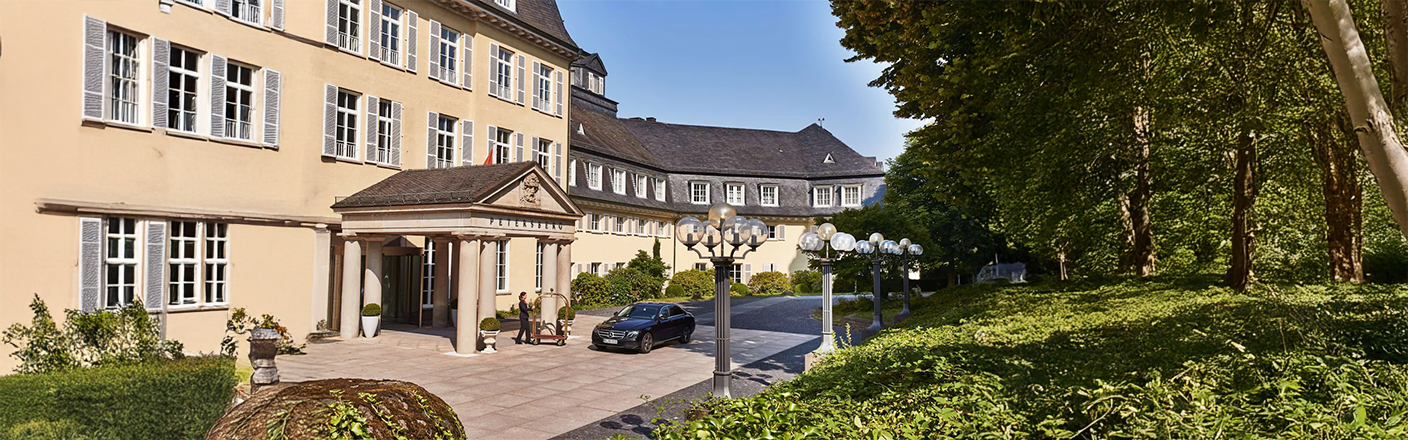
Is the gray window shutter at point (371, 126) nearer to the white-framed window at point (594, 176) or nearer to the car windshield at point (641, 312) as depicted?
the car windshield at point (641, 312)

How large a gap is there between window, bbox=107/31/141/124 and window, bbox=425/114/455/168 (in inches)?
337

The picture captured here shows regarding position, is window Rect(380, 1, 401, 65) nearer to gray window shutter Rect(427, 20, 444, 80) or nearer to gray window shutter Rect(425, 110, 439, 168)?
gray window shutter Rect(427, 20, 444, 80)

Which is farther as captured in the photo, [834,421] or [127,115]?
[127,115]

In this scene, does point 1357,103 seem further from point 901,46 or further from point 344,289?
point 344,289

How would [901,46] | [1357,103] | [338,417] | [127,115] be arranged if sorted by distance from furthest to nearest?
[901,46] → [127,115] → [1357,103] → [338,417]

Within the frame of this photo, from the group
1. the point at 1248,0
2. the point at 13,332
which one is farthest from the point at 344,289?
the point at 1248,0

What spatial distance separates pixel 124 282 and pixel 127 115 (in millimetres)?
3313

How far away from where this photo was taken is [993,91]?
15805mm

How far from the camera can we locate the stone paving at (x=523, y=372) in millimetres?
12664

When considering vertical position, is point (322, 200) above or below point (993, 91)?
below

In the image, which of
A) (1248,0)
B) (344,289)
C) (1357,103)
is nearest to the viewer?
(1357,103)

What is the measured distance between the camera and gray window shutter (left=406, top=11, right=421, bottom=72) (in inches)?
888

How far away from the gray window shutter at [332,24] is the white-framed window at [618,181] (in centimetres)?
2195

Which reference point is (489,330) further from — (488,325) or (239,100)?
(239,100)
